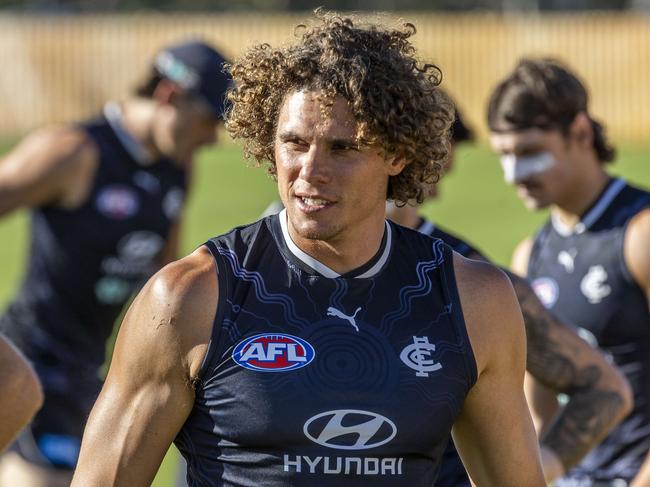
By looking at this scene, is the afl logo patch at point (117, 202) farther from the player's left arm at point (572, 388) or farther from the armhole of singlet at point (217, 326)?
the armhole of singlet at point (217, 326)

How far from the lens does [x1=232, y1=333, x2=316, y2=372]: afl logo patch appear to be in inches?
138

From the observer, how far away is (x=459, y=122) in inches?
A: 227

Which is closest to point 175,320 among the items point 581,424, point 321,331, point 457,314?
point 321,331

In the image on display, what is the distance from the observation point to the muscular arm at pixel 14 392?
4.22 metres

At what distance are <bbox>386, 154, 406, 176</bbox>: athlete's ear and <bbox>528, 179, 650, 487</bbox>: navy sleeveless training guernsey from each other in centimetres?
221

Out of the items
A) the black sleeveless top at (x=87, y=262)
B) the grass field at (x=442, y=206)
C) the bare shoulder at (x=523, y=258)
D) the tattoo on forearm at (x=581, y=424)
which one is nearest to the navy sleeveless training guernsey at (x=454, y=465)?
the tattoo on forearm at (x=581, y=424)

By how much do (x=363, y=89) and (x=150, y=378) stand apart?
2.93ft

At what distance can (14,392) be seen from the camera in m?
4.25

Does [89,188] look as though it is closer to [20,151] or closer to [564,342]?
[20,151]

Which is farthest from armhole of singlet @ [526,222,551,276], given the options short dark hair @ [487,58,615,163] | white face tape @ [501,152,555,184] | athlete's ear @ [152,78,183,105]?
athlete's ear @ [152,78,183,105]

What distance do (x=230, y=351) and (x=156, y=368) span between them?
7.3 inches

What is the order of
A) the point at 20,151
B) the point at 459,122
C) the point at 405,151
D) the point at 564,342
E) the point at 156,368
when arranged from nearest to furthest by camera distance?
the point at 156,368
the point at 405,151
the point at 564,342
the point at 459,122
the point at 20,151

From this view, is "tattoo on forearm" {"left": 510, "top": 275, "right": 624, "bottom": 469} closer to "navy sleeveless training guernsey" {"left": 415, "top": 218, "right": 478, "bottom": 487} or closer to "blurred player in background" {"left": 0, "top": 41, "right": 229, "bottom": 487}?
"navy sleeveless training guernsey" {"left": 415, "top": 218, "right": 478, "bottom": 487}

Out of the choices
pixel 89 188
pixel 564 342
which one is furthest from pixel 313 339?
pixel 89 188
